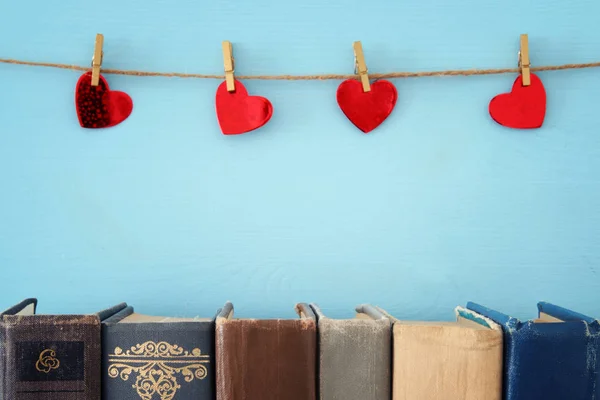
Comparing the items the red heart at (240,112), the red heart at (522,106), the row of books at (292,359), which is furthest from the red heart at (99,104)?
the red heart at (522,106)

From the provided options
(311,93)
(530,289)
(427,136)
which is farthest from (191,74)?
(530,289)

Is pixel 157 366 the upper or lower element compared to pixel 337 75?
lower

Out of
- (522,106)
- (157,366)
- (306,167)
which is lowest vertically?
(157,366)

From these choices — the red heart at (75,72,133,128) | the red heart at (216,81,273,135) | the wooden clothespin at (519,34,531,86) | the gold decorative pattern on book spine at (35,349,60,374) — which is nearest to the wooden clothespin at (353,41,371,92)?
the red heart at (216,81,273,135)

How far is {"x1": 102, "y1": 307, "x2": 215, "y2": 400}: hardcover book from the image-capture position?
745 millimetres

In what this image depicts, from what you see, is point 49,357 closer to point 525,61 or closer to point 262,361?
point 262,361

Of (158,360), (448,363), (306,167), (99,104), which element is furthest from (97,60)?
(448,363)

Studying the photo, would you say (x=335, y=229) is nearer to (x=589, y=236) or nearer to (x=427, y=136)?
(x=427, y=136)

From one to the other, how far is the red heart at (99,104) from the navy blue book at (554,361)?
0.75 meters

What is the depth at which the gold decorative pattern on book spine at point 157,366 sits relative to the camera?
0.74 meters

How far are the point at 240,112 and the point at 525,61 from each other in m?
0.53

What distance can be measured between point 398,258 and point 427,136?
24 centimetres

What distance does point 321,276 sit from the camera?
975mm

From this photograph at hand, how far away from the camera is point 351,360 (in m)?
0.76
